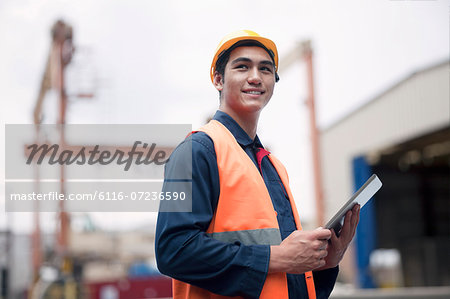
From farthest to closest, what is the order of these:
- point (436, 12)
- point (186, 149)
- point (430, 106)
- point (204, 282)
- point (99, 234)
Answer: point (99, 234) → point (430, 106) → point (436, 12) → point (186, 149) → point (204, 282)

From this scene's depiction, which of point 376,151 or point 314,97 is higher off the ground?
point 314,97

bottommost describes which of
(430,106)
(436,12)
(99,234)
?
(99,234)

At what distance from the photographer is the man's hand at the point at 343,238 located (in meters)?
1.63

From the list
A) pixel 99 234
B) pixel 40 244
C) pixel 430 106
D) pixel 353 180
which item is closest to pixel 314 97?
pixel 430 106

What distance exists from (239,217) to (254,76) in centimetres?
49

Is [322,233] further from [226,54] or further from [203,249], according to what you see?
[226,54]

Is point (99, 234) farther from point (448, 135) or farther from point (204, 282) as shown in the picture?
point (204, 282)

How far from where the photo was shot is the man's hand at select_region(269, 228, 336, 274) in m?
1.45

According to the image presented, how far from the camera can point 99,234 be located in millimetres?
26250

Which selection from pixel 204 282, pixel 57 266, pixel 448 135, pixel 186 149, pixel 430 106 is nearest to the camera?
pixel 204 282

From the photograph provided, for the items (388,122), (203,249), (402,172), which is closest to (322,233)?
(203,249)

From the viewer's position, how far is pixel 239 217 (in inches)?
59.4

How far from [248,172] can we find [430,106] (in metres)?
15.6

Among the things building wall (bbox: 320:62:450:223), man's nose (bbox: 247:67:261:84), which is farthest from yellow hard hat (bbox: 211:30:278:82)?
building wall (bbox: 320:62:450:223)
